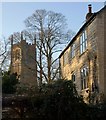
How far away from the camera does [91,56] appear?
28.3 meters

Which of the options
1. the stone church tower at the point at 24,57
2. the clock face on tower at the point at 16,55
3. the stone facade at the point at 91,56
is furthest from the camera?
the stone church tower at the point at 24,57

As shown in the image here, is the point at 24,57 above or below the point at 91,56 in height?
above

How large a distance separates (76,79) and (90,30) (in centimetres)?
811

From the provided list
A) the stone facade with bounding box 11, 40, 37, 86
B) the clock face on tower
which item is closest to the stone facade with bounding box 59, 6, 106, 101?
the clock face on tower

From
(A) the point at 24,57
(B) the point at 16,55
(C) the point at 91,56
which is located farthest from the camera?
(A) the point at 24,57

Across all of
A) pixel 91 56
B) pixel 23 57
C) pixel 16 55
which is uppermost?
pixel 16 55

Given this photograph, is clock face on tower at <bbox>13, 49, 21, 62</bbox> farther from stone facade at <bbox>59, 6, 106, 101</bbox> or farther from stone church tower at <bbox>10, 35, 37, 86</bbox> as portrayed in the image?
stone facade at <bbox>59, 6, 106, 101</bbox>

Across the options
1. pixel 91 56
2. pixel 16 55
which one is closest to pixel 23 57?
pixel 16 55

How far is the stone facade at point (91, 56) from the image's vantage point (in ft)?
86.9

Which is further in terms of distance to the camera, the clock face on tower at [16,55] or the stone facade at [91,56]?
the clock face on tower at [16,55]

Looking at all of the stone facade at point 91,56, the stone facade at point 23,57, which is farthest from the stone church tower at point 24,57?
the stone facade at point 91,56

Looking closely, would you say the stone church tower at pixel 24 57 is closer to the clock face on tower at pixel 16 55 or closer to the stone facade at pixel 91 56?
the clock face on tower at pixel 16 55

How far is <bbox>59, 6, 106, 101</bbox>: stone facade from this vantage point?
2650cm

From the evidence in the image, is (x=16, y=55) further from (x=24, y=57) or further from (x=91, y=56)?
(x=91, y=56)
